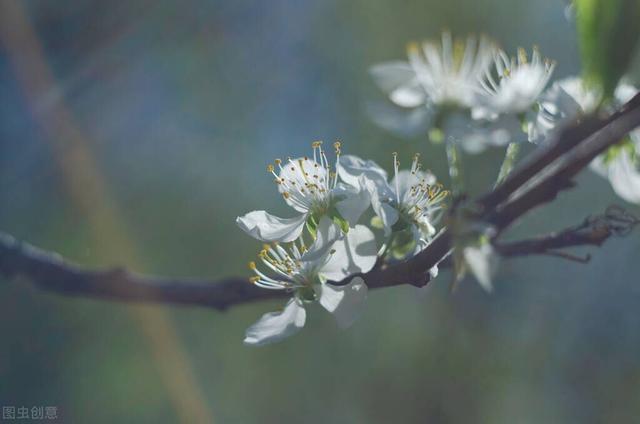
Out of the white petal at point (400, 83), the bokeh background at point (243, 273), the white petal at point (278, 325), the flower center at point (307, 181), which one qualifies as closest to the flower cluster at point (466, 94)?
the white petal at point (400, 83)

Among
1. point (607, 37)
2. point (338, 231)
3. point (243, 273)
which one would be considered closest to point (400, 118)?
point (338, 231)

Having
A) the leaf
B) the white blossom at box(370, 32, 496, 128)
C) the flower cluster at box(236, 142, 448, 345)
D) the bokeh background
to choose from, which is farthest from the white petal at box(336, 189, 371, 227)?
the bokeh background

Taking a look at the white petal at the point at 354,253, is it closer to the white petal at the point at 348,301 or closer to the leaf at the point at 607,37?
the white petal at the point at 348,301

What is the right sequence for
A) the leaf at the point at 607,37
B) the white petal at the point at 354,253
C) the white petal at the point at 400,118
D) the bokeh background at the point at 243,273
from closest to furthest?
the leaf at the point at 607,37, the white petal at the point at 354,253, the white petal at the point at 400,118, the bokeh background at the point at 243,273

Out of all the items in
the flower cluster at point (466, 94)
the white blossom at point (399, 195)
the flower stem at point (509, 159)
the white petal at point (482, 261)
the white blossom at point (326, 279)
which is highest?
the flower cluster at point (466, 94)

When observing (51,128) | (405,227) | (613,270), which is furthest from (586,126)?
(613,270)

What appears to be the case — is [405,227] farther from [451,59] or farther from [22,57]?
[22,57]

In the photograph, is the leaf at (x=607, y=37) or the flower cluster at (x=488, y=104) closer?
the leaf at (x=607, y=37)

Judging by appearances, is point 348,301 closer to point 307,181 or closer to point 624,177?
point 307,181
